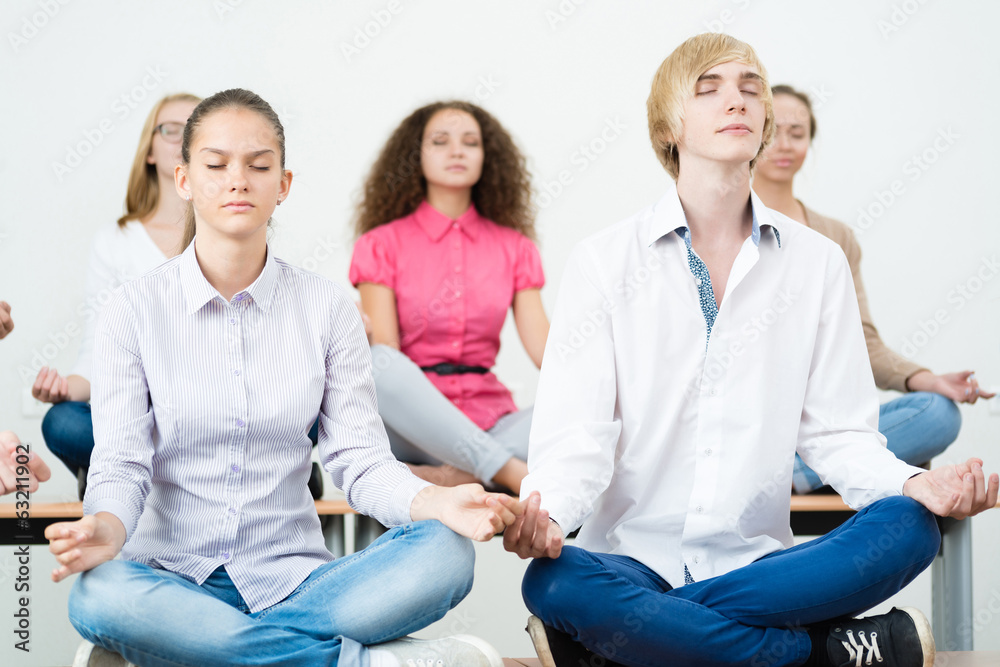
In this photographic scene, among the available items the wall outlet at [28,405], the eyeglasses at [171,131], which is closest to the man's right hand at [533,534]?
the eyeglasses at [171,131]

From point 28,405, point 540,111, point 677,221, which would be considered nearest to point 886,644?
point 677,221

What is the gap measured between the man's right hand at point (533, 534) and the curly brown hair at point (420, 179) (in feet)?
4.81

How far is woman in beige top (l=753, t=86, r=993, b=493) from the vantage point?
2268 millimetres

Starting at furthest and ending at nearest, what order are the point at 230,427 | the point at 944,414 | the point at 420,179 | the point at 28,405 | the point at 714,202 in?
1. the point at 28,405
2. the point at 420,179
3. the point at 944,414
4. the point at 714,202
5. the point at 230,427

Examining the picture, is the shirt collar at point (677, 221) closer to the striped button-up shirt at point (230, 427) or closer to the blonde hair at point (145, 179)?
the striped button-up shirt at point (230, 427)

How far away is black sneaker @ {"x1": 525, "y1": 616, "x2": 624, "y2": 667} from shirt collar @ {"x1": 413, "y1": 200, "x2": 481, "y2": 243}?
1.37m

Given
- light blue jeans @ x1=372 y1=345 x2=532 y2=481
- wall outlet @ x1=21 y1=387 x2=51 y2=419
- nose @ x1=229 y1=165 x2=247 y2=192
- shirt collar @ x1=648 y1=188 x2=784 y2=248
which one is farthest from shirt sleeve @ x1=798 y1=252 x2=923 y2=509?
wall outlet @ x1=21 y1=387 x2=51 y2=419

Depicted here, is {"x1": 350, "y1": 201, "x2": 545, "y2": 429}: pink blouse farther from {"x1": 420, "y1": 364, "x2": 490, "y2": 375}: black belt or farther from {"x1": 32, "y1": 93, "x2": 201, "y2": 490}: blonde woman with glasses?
{"x1": 32, "y1": 93, "x2": 201, "y2": 490}: blonde woman with glasses

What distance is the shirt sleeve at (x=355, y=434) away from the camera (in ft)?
4.60

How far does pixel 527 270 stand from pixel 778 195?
2.18 feet

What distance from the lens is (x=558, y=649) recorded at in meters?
1.41

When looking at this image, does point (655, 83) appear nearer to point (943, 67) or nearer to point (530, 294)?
point (530, 294)

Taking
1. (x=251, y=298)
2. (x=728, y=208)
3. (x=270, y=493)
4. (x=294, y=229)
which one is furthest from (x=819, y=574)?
(x=294, y=229)

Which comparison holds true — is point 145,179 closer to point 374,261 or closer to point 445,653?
point 374,261
